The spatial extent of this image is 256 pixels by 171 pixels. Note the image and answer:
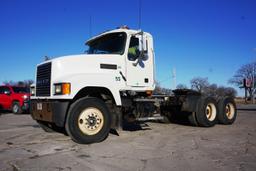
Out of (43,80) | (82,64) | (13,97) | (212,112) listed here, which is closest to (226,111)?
(212,112)

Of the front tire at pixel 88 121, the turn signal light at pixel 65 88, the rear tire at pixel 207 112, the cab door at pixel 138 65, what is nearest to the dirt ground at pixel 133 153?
the front tire at pixel 88 121

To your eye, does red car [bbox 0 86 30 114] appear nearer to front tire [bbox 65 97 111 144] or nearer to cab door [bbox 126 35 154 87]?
cab door [bbox 126 35 154 87]

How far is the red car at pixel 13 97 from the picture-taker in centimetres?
1778

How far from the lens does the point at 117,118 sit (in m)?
7.06

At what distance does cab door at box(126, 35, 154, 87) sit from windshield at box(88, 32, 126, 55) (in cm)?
26

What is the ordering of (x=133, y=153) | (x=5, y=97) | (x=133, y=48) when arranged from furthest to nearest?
(x=5, y=97), (x=133, y=48), (x=133, y=153)

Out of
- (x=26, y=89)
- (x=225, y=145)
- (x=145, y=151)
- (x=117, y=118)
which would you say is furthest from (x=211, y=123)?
(x=26, y=89)

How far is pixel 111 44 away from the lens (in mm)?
8078

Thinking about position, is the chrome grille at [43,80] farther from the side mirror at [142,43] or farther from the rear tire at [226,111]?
the rear tire at [226,111]

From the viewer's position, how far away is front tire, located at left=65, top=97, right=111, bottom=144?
6.30 m

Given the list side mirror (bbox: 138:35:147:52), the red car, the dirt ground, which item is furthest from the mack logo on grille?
the red car

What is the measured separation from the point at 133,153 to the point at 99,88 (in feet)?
7.16

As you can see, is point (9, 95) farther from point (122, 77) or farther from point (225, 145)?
point (225, 145)

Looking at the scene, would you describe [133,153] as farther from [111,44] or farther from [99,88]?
[111,44]
